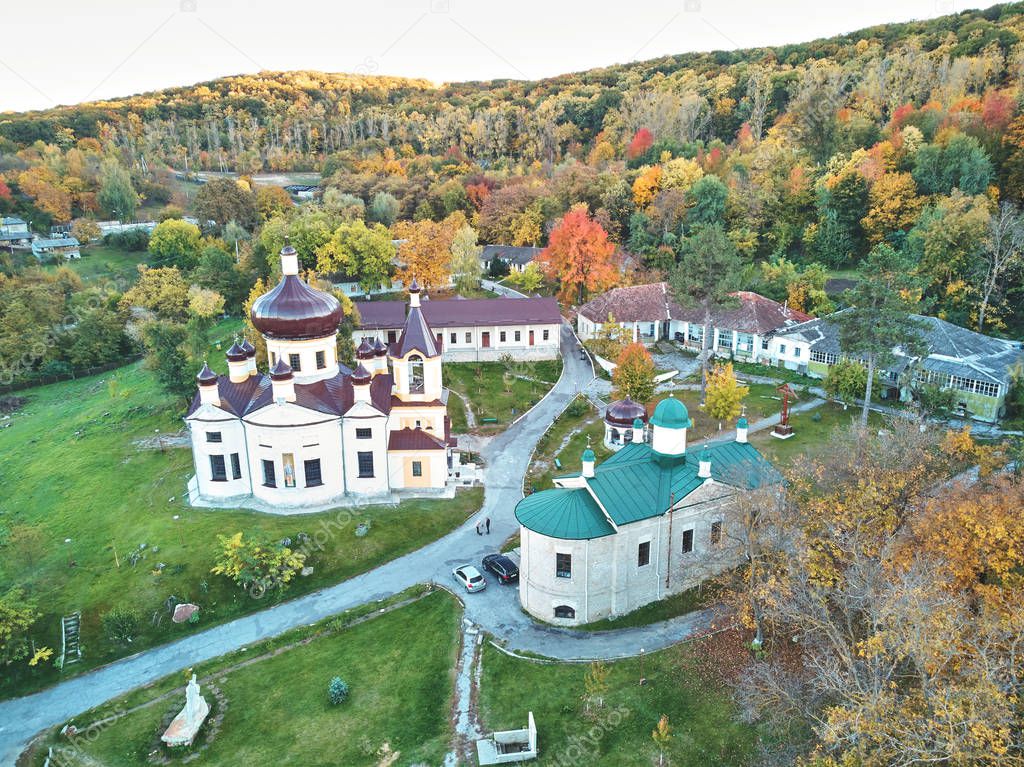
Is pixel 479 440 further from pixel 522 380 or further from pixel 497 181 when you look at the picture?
pixel 497 181

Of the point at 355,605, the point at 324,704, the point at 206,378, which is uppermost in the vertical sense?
the point at 206,378

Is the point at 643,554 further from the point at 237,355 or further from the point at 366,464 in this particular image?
the point at 237,355

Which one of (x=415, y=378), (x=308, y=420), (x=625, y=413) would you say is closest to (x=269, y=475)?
(x=308, y=420)

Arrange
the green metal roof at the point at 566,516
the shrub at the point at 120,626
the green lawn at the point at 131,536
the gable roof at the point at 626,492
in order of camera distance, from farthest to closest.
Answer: the green lawn at the point at 131,536 < the shrub at the point at 120,626 < the gable roof at the point at 626,492 < the green metal roof at the point at 566,516

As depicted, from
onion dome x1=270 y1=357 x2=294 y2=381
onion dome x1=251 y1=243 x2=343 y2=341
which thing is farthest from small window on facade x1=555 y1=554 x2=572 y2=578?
onion dome x1=251 y1=243 x2=343 y2=341

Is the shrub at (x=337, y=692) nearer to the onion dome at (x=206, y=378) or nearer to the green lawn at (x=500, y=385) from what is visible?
the onion dome at (x=206, y=378)

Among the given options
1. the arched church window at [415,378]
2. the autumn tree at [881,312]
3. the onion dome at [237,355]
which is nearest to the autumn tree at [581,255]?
the autumn tree at [881,312]
